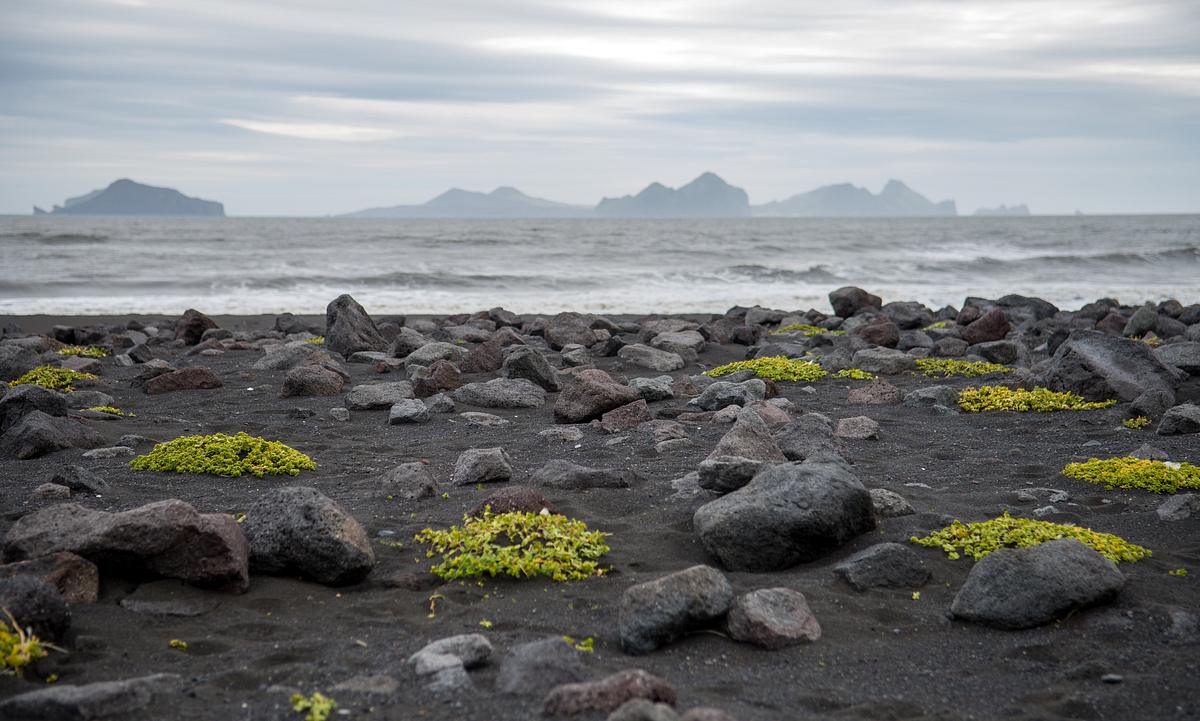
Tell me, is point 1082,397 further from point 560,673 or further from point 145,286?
point 145,286

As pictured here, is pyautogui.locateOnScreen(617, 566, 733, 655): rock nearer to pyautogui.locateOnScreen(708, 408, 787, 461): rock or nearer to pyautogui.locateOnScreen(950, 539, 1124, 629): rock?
pyautogui.locateOnScreen(950, 539, 1124, 629): rock

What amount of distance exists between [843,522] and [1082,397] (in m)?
5.48

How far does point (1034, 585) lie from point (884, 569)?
0.77 metres

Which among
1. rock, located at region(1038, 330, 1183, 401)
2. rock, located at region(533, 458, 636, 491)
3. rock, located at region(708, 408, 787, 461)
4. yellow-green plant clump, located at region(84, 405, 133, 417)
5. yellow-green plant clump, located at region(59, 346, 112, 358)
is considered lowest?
yellow-green plant clump, located at region(59, 346, 112, 358)

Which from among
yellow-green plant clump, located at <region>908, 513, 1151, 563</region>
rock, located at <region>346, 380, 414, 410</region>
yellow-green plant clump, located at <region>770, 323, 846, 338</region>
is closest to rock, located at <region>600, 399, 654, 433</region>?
rock, located at <region>346, 380, 414, 410</region>

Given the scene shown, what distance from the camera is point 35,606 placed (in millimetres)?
4168

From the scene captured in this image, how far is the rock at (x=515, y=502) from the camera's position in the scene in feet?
19.6

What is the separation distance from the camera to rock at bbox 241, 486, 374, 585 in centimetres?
512

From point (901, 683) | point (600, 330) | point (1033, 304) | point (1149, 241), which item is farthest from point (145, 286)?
point (1149, 241)

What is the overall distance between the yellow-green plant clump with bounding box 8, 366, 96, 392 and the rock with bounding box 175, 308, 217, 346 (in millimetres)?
5323

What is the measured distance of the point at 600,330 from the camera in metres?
16.5

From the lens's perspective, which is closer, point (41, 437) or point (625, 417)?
point (41, 437)

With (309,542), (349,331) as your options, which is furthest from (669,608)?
(349,331)

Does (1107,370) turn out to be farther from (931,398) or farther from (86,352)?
(86,352)
